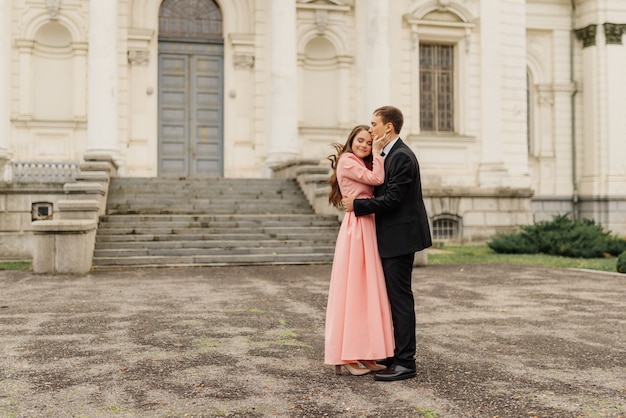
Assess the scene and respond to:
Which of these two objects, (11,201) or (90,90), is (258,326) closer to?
(11,201)

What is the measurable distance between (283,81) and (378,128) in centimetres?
1486

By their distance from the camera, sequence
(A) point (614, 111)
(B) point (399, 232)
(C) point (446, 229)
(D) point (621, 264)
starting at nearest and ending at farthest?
(B) point (399, 232), (D) point (621, 264), (C) point (446, 229), (A) point (614, 111)

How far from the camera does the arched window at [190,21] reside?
21.6 meters

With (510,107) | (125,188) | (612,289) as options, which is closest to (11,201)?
(125,188)

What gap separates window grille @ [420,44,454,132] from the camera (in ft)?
74.7

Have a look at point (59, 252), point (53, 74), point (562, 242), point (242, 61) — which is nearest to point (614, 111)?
point (562, 242)

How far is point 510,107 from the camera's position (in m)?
22.8

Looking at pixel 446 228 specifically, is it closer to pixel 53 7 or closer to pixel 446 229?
pixel 446 229

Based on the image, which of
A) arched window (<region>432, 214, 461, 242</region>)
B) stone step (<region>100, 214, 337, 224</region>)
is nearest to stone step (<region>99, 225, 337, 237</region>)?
stone step (<region>100, 214, 337, 224</region>)

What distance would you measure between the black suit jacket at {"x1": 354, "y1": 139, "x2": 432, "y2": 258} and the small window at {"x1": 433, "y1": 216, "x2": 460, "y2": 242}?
53.3 feet

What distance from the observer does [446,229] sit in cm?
2138

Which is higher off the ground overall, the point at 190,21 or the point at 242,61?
the point at 190,21

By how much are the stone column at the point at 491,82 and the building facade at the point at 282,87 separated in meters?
0.05

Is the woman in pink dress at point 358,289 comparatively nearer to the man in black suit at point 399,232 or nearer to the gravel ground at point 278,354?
the man in black suit at point 399,232
